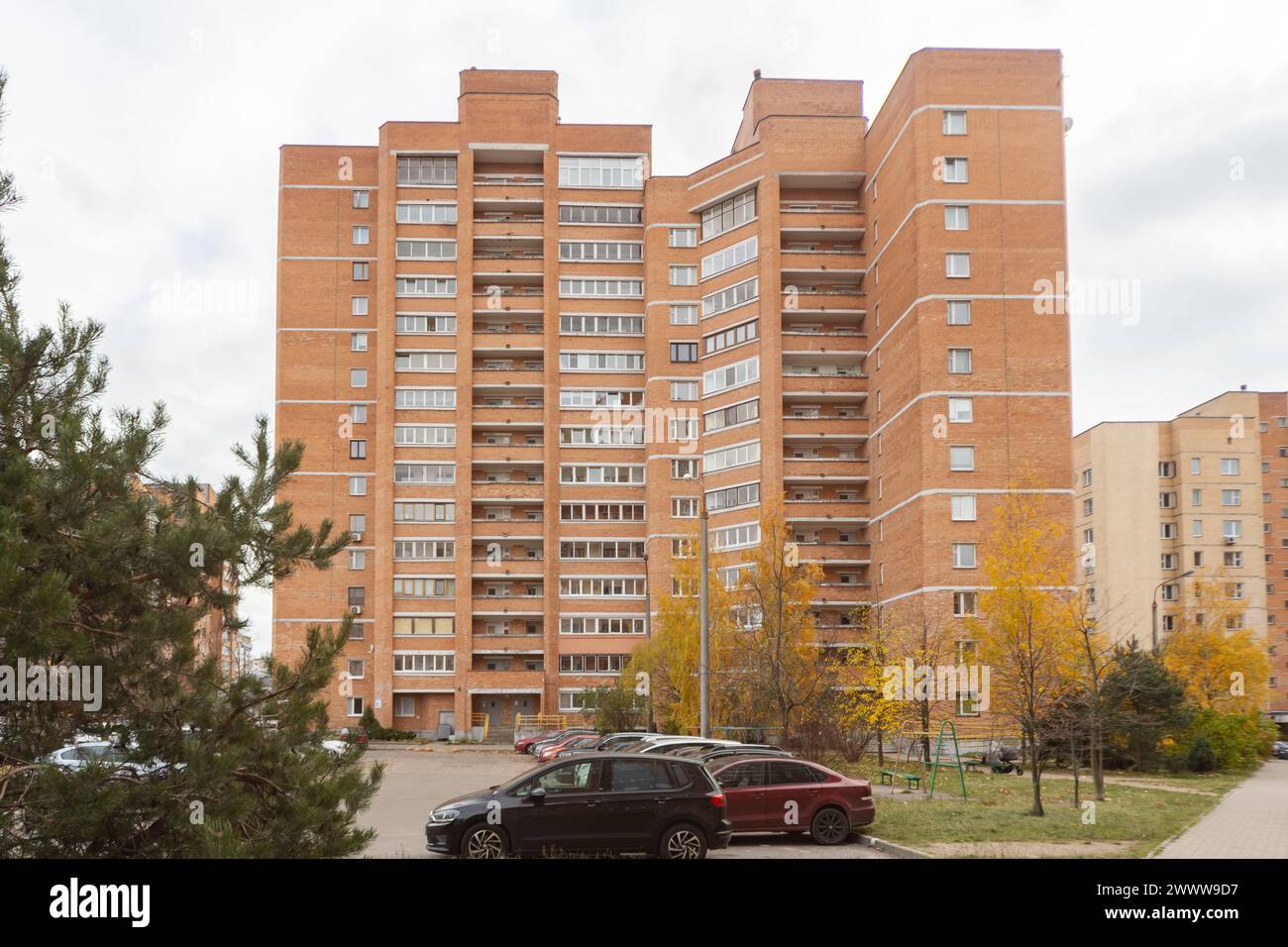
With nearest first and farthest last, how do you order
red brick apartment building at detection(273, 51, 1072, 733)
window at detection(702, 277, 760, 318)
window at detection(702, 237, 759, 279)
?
red brick apartment building at detection(273, 51, 1072, 733) < window at detection(702, 277, 760, 318) < window at detection(702, 237, 759, 279)

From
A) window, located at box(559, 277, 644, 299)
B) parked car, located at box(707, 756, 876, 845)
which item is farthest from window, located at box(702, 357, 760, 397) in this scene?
parked car, located at box(707, 756, 876, 845)

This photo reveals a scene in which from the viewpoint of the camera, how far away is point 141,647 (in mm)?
8625

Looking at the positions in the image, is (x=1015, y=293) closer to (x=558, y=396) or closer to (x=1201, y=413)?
(x=558, y=396)

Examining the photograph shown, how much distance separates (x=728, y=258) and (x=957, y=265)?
18.9 meters

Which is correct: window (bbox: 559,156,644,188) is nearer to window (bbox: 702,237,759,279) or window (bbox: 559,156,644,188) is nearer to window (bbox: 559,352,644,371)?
window (bbox: 702,237,759,279)

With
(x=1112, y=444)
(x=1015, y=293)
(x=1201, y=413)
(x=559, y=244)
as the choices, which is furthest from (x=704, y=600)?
(x=1201, y=413)

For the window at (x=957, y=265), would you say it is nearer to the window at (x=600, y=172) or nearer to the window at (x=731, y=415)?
the window at (x=731, y=415)

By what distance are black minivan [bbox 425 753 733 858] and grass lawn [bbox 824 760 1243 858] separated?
3.76 m

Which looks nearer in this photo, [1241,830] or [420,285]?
[1241,830]

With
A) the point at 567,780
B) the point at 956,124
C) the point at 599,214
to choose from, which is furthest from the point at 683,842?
the point at 599,214

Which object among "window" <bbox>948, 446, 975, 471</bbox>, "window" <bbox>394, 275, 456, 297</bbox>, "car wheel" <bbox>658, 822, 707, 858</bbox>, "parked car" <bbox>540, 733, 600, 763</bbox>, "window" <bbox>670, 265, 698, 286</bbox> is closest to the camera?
"car wheel" <bbox>658, 822, 707, 858</bbox>

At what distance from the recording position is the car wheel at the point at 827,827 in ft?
59.7

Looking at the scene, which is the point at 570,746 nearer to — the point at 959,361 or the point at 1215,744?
the point at 1215,744

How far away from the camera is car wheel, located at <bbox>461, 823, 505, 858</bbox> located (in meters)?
14.5
